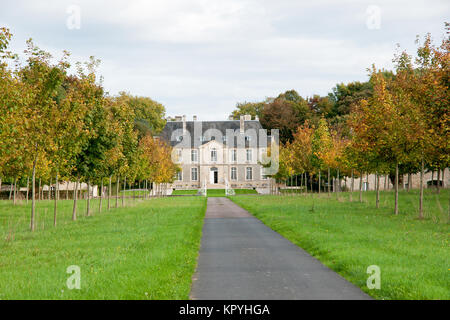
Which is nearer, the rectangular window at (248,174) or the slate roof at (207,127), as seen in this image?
the rectangular window at (248,174)

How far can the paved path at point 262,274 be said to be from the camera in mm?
9344

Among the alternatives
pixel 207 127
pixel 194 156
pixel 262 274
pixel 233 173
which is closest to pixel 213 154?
pixel 194 156

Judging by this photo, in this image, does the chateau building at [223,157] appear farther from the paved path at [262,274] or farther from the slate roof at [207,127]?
the paved path at [262,274]

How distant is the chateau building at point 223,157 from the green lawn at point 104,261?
7363cm

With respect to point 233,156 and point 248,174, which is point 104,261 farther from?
point 248,174

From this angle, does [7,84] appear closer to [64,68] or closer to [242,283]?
[64,68]

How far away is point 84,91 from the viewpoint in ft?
88.1

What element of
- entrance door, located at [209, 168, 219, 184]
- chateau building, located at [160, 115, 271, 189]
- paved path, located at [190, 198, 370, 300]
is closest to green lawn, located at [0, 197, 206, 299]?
paved path, located at [190, 198, 370, 300]

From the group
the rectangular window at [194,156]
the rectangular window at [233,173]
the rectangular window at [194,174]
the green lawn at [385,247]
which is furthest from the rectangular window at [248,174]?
the green lawn at [385,247]

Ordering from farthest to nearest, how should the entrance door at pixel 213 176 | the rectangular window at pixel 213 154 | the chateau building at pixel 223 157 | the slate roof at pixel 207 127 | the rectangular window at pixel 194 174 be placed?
the slate roof at pixel 207 127 < the rectangular window at pixel 194 174 < the entrance door at pixel 213 176 < the rectangular window at pixel 213 154 < the chateau building at pixel 223 157

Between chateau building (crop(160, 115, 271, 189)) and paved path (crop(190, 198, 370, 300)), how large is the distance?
7847 centimetres

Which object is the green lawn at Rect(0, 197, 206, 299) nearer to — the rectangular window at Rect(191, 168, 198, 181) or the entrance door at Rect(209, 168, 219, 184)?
the entrance door at Rect(209, 168, 219, 184)

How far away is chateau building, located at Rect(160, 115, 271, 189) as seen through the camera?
96812 millimetres
